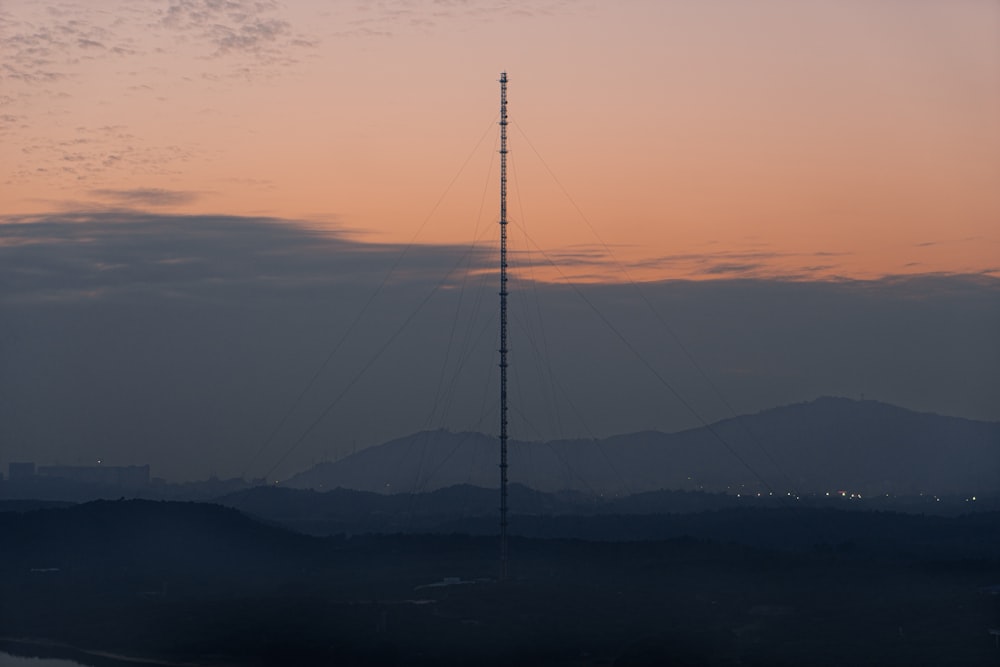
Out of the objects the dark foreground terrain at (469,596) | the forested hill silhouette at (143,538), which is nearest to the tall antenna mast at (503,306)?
the dark foreground terrain at (469,596)

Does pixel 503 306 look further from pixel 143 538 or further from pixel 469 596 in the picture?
pixel 143 538

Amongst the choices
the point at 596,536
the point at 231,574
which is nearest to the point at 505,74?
the point at 231,574

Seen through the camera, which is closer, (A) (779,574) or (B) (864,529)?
(A) (779,574)

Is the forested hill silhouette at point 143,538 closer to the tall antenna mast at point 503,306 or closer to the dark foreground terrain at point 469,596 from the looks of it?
the dark foreground terrain at point 469,596

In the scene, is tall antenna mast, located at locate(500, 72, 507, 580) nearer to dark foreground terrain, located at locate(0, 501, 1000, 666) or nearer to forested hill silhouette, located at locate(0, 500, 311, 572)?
dark foreground terrain, located at locate(0, 501, 1000, 666)

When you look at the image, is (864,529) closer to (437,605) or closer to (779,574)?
(779,574)

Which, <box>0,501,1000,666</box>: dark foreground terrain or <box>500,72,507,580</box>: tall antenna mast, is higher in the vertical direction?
<box>500,72,507,580</box>: tall antenna mast

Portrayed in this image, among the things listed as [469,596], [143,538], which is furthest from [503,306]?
[143,538]

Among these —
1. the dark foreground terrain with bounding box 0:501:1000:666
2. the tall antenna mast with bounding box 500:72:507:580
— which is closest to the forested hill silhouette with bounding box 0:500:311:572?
the dark foreground terrain with bounding box 0:501:1000:666

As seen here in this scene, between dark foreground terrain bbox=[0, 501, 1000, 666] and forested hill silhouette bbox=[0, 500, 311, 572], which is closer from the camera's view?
dark foreground terrain bbox=[0, 501, 1000, 666]
